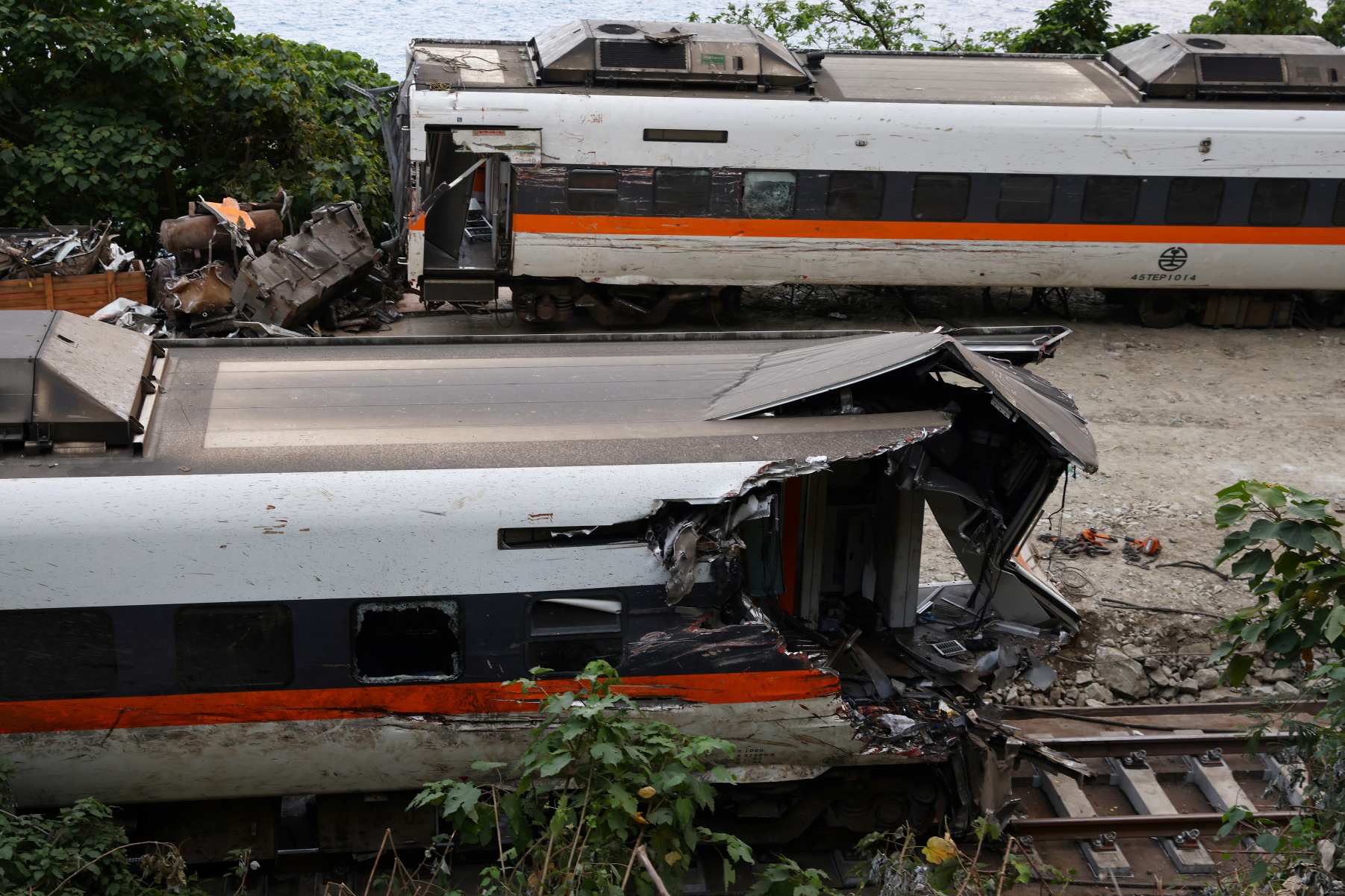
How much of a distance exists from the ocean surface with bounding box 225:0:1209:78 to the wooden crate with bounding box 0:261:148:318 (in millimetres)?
17051

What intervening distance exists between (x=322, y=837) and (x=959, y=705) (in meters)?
3.65

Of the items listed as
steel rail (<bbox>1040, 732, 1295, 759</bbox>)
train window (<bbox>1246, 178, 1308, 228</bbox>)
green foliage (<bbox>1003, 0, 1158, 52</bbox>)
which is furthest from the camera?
green foliage (<bbox>1003, 0, 1158, 52</bbox>)

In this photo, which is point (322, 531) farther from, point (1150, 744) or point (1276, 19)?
point (1276, 19)

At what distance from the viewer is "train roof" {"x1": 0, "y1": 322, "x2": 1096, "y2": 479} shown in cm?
586

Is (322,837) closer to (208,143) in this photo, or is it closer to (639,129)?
(639,129)

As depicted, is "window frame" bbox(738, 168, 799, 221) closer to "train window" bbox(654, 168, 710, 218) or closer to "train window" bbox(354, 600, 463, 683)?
"train window" bbox(654, 168, 710, 218)

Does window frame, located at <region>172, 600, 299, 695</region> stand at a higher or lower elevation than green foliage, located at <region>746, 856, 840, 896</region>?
higher

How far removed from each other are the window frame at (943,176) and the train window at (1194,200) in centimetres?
252

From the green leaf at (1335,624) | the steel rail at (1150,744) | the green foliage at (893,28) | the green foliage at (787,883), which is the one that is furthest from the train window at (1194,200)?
the green foliage at (787,883)

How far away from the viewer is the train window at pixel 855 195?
14.0 metres

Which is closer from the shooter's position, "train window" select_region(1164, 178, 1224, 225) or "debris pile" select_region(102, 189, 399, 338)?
"debris pile" select_region(102, 189, 399, 338)

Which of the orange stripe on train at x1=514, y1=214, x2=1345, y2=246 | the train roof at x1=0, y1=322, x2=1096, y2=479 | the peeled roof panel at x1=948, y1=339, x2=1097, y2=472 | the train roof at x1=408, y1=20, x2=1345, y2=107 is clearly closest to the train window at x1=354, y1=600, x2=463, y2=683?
the train roof at x1=0, y1=322, x2=1096, y2=479

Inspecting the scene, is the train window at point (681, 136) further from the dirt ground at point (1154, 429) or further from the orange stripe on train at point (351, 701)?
the orange stripe on train at point (351, 701)

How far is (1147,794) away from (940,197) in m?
8.45
